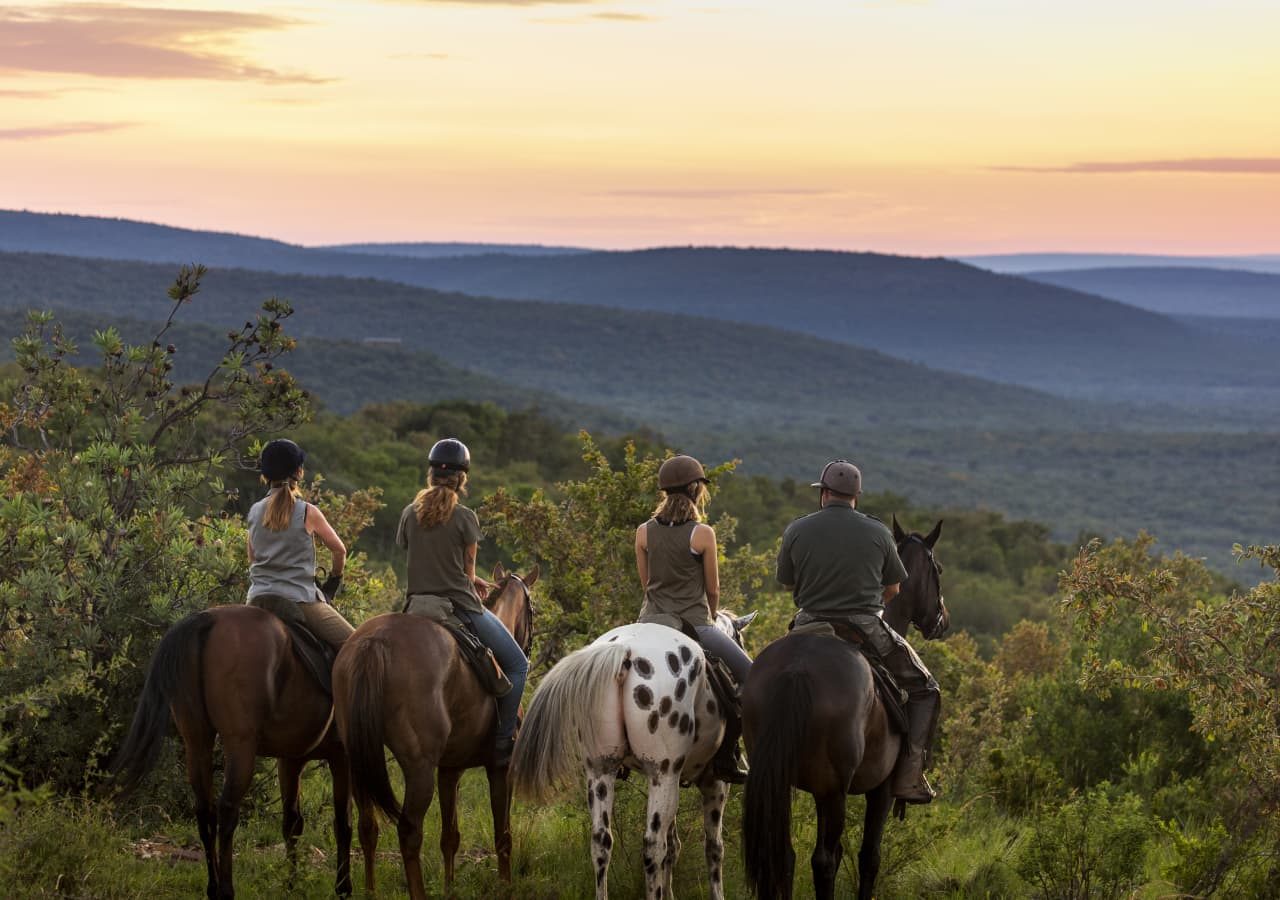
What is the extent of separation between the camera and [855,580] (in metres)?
8.52

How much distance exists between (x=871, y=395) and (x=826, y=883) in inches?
7274

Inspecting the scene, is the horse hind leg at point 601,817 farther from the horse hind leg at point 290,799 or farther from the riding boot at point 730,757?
the horse hind leg at point 290,799

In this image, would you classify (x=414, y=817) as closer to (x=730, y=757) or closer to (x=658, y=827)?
(x=658, y=827)

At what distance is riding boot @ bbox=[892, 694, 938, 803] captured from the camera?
8734 mm

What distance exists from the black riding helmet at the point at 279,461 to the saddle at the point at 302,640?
2.35 feet

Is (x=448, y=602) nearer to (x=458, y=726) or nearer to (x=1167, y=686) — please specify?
(x=458, y=726)

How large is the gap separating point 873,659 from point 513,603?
249cm

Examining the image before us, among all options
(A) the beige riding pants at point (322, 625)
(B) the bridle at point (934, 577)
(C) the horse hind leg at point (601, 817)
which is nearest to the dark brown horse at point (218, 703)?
(A) the beige riding pants at point (322, 625)

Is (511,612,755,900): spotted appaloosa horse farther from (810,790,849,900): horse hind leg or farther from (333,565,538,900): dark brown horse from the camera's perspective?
(810,790,849,900): horse hind leg

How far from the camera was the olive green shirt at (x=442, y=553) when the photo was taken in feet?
Answer: 28.2

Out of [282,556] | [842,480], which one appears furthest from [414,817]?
[842,480]

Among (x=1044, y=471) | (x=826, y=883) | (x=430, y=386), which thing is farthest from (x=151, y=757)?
(x=1044, y=471)

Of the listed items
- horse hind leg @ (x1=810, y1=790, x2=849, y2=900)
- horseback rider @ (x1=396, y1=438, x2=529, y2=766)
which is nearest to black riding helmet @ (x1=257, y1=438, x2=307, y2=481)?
horseback rider @ (x1=396, y1=438, x2=529, y2=766)

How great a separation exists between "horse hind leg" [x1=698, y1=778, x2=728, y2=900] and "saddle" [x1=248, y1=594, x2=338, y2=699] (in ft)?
7.73
